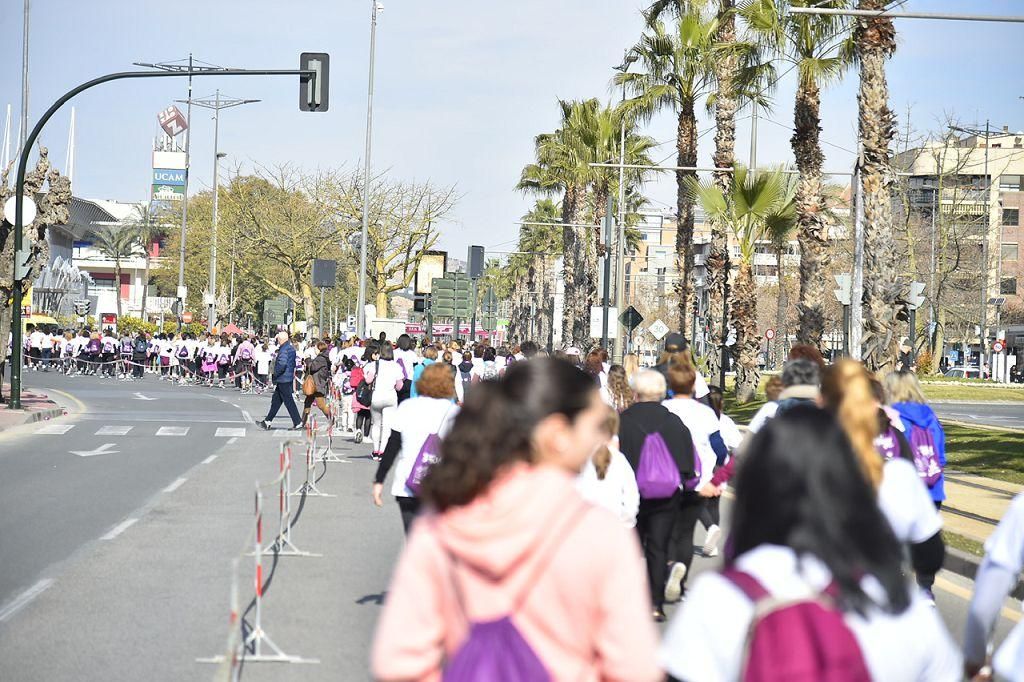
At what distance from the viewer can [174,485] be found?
1688cm

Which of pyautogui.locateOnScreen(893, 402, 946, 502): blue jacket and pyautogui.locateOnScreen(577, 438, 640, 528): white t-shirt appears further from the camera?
pyautogui.locateOnScreen(893, 402, 946, 502): blue jacket

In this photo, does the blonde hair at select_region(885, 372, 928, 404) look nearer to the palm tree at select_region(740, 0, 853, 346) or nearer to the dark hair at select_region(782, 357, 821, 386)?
the dark hair at select_region(782, 357, 821, 386)

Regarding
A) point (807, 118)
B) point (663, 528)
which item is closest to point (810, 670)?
point (663, 528)

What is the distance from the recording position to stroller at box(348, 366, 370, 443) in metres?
24.1

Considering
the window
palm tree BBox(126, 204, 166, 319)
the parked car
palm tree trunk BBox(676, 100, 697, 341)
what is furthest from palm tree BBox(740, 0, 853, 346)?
the window

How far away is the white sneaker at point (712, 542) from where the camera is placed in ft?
40.1

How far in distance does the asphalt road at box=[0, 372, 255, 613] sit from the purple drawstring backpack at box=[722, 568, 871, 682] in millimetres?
7612

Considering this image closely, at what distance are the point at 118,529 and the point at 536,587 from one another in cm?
1061

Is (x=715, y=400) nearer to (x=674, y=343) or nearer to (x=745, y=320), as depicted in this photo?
(x=674, y=343)

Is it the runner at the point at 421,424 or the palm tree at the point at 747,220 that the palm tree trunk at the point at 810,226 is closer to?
the palm tree at the point at 747,220

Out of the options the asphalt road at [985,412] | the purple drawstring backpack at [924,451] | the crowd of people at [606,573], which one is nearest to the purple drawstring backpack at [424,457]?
the purple drawstring backpack at [924,451]

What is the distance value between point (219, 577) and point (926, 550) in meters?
5.61

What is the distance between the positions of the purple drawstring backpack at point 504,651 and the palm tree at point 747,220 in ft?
105

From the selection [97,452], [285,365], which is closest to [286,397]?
[285,365]
